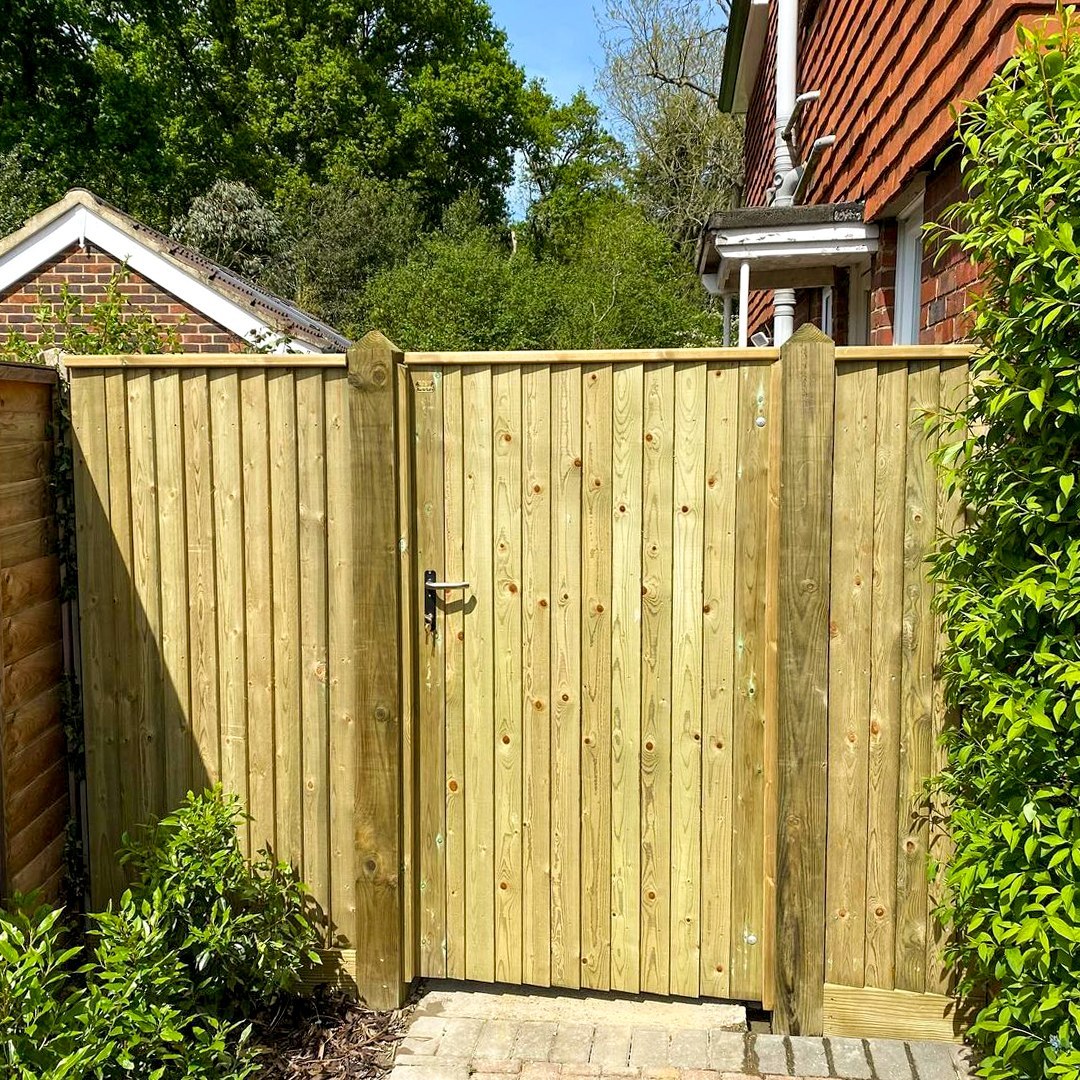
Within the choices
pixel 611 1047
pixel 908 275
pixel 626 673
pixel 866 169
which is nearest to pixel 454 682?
pixel 626 673

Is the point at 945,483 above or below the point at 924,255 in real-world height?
below

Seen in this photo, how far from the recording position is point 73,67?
2553 centimetres

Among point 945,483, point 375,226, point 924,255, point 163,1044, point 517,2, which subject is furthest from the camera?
point 517,2

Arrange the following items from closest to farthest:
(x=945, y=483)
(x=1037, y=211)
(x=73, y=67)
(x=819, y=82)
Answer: (x=1037, y=211)
(x=945, y=483)
(x=819, y=82)
(x=73, y=67)

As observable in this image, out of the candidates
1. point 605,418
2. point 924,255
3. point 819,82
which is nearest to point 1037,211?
point 605,418

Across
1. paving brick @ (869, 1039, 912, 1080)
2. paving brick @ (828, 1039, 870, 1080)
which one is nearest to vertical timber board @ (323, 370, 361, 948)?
paving brick @ (828, 1039, 870, 1080)

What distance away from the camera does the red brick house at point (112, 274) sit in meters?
7.38

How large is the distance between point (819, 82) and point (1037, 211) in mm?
4849

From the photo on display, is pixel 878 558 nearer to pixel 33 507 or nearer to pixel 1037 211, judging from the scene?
pixel 1037 211

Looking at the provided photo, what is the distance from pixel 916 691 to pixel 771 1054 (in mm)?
1230

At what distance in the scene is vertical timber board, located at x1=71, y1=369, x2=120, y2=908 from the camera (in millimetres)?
3408

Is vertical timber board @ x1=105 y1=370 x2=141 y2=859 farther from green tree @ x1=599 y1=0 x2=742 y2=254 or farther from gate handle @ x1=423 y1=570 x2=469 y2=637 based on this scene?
green tree @ x1=599 y1=0 x2=742 y2=254

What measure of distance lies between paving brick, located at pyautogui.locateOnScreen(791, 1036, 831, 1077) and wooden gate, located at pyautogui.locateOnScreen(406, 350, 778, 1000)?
19cm

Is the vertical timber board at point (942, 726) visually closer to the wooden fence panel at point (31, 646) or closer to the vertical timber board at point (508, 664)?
the vertical timber board at point (508, 664)
